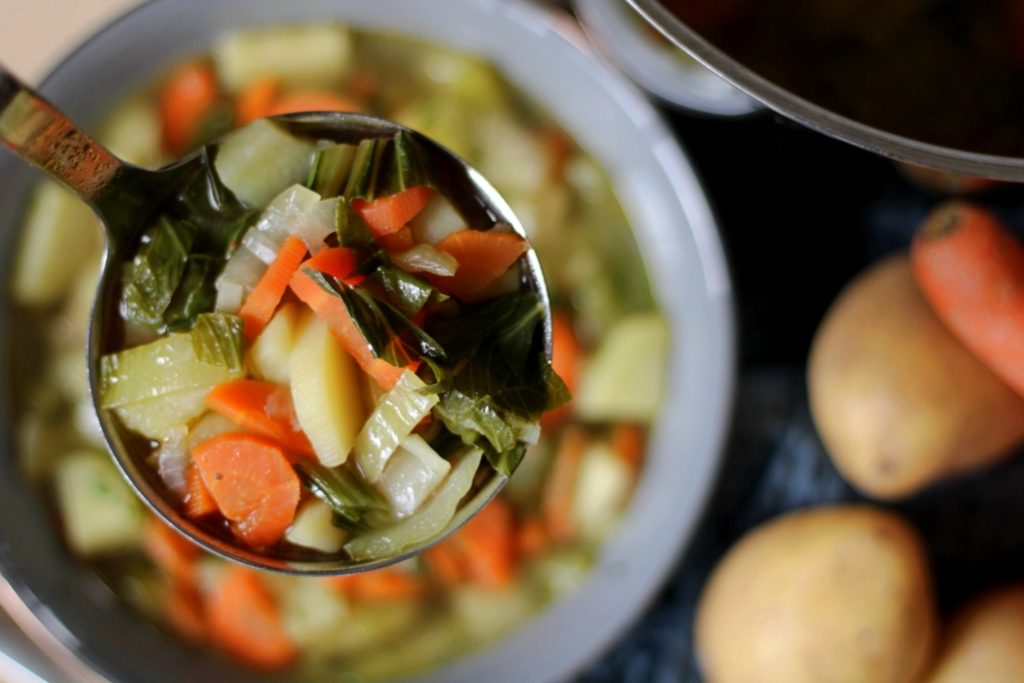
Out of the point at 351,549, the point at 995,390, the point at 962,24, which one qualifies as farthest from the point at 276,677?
the point at 962,24

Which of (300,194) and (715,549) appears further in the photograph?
(715,549)

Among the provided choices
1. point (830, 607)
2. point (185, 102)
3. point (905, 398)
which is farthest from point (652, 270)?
point (185, 102)

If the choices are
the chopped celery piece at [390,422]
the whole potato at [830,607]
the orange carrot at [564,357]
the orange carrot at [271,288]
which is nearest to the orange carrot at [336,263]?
the orange carrot at [271,288]

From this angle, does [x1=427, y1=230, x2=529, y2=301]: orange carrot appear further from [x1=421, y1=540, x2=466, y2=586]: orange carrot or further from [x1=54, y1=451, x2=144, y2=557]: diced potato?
[x1=54, y1=451, x2=144, y2=557]: diced potato

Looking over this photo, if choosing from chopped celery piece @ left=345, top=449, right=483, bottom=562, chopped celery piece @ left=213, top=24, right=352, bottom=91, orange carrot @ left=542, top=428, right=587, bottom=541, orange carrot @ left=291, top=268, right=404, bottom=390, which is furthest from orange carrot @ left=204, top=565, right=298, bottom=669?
chopped celery piece @ left=213, top=24, right=352, bottom=91

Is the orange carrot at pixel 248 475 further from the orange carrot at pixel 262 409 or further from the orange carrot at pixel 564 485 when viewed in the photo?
the orange carrot at pixel 564 485

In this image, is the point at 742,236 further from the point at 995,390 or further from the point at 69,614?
the point at 69,614

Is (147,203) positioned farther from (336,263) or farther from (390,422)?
(390,422)
